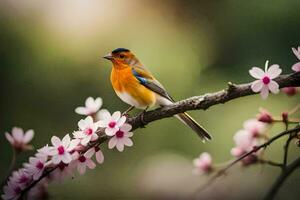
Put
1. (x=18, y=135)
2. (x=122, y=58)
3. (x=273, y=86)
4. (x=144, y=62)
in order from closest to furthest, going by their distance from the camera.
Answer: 1. (x=273, y=86)
2. (x=18, y=135)
3. (x=122, y=58)
4. (x=144, y=62)

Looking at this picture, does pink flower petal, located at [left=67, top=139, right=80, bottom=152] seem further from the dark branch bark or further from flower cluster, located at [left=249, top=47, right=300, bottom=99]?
flower cluster, located at [left=249, top=47, right=300, bottom=99]

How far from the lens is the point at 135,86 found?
0.77 metres

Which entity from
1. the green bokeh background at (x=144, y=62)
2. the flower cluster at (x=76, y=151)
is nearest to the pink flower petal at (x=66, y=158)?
the flower cluster at (x=76, y=151)

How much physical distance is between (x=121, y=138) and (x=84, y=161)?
0.05 metres

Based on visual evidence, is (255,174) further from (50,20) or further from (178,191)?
(50,20)

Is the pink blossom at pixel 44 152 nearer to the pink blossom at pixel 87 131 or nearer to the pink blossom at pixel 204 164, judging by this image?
the pink blossom at pixel 87 131

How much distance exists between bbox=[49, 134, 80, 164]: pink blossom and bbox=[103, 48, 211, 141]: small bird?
0.17 metres

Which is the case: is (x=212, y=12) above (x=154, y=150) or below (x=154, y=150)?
above

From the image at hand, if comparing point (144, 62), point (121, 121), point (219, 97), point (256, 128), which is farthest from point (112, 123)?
point (144, 62)

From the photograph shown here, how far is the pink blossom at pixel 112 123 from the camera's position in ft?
1.87

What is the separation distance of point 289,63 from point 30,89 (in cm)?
76

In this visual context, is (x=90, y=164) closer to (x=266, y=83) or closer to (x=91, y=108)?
(x=91, y=108)

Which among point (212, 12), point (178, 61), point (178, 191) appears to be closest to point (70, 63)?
point (178, 61)

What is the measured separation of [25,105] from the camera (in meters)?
1.54
